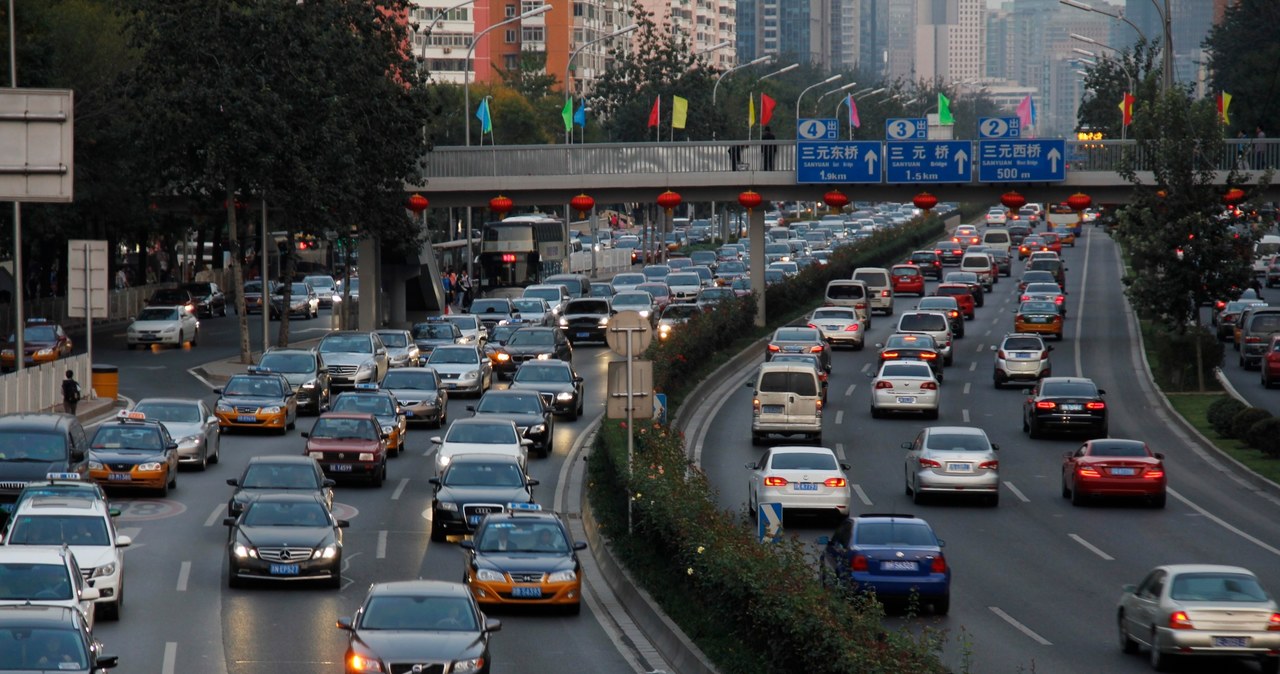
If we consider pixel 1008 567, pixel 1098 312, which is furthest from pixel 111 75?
pixel 1008 567

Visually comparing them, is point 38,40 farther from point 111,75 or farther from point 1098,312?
point 1098,312

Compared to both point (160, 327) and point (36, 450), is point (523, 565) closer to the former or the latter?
point (36, 450)

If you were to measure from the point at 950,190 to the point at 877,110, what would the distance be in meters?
104

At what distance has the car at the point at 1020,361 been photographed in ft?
171

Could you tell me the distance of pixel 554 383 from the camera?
44.4m

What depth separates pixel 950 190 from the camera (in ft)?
197

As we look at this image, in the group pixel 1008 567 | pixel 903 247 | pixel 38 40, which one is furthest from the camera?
pixel 903 247

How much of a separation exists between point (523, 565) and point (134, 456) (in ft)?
37.3

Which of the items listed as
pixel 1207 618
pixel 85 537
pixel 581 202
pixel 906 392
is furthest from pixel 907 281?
pixel 1207 618

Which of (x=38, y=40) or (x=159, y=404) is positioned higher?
(x=38, y=40)

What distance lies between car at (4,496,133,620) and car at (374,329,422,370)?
92.3 feet

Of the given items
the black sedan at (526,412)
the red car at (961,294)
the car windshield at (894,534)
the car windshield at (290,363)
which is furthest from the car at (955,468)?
the red car at (961,294)

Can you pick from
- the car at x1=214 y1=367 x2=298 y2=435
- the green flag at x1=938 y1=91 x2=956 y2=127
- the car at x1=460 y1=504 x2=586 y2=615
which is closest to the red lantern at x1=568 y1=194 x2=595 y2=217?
the green flag at x1=938 y1=91 x2=956 y2=127

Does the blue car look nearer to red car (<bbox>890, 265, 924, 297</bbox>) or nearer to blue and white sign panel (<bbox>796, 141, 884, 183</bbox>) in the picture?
blue and white sign panel (<bbox>796, 141, 884, 183</bbox>)
